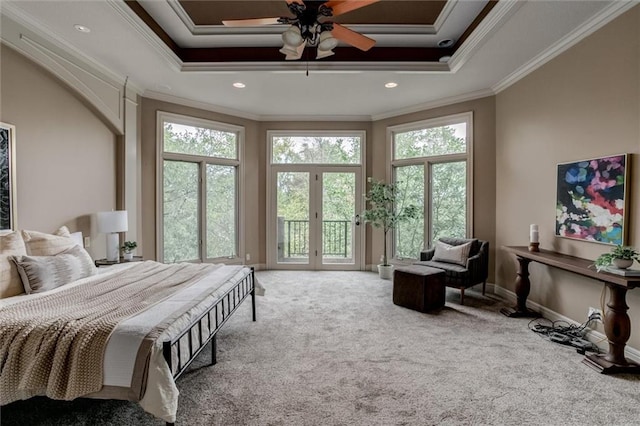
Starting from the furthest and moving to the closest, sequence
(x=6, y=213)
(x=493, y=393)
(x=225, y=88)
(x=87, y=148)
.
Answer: (x=225, y=88)
(x=87, y=148)
(x=6, y=213)
(x=493, y=393)

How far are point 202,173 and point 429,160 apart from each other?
391 centimetres

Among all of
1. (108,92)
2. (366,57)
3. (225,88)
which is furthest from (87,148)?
(366,57)

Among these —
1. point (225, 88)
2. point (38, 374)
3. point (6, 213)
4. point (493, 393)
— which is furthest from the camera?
point (225, 88)

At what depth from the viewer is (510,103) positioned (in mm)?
4172

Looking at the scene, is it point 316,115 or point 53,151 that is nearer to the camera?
point 53,151

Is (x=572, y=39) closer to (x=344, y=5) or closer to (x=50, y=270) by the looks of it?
(x=344, y=5)

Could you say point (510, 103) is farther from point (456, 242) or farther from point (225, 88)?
point (225, 88)

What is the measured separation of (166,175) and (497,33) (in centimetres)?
477

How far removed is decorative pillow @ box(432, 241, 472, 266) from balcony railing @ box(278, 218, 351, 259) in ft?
6.22

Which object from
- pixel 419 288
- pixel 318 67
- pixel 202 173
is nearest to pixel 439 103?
pixel 318 67

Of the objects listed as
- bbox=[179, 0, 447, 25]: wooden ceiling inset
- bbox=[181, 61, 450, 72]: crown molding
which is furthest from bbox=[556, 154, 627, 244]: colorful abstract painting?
bbox=[179, 0, 447, 25]: wooden ceiling inset

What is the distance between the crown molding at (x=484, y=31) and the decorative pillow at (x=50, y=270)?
170 inches

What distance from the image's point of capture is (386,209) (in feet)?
17.8

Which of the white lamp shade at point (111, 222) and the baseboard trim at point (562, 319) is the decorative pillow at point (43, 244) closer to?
the white lamp shade at point (111, 222)
